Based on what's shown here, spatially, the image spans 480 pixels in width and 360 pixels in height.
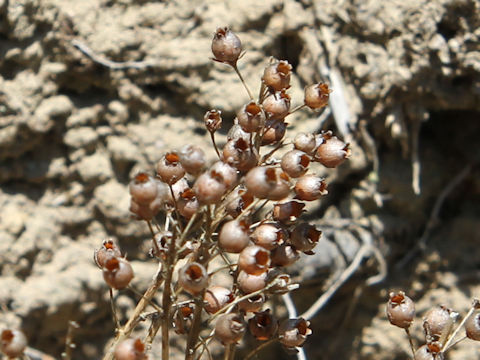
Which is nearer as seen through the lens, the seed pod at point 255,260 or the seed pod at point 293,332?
the seed pod at point 255,260

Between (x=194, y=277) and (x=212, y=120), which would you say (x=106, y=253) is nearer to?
(x=194, y=277)

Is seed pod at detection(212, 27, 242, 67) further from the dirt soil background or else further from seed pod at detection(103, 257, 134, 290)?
the dirt soil background

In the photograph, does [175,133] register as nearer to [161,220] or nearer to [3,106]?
[161,220]

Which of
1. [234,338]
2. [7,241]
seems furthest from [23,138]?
[234,338]

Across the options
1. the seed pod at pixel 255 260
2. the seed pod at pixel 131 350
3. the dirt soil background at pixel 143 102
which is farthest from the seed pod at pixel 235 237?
the dirt soil background at pixel 143 102

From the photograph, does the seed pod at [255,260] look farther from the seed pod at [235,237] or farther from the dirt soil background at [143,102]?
the dirt soil background at [143,102]

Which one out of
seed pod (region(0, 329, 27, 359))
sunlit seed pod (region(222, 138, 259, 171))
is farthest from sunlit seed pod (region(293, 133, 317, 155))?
seed pod (region(0, 329, 27, 359))

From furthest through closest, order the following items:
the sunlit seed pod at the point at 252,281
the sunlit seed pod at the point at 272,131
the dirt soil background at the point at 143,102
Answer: the dirt soil background at the point at 143,102, the sunlit seed pod at the point at 272,131, the sunlit seed pod at the point at 252,281
